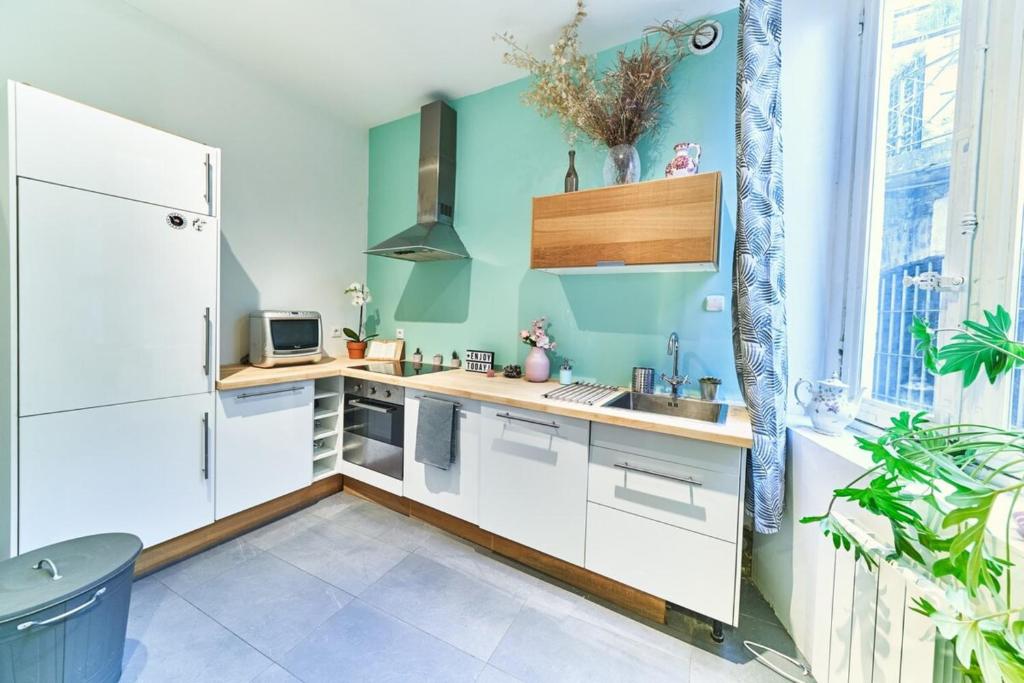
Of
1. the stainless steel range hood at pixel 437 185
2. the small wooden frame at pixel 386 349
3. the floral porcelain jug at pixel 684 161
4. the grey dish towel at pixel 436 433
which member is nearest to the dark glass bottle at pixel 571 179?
the floral porcelain jug at pixel 684 161

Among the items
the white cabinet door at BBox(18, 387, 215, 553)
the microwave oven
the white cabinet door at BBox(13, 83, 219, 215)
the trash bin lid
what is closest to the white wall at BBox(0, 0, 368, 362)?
the microwave oven

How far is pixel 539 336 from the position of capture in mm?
2330

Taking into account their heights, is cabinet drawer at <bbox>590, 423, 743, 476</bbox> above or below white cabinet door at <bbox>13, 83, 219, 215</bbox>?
below

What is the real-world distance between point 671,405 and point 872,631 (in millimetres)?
1040

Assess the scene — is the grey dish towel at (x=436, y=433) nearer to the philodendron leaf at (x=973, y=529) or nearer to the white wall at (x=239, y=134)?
the white wall at (x=239, y=134)

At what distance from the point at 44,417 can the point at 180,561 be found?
0.95 metres

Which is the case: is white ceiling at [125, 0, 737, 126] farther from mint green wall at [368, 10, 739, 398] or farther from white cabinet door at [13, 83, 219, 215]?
white cabinet door at [13, 83, 219, 215]

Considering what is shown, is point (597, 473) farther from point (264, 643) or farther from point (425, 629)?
point (264, 643)

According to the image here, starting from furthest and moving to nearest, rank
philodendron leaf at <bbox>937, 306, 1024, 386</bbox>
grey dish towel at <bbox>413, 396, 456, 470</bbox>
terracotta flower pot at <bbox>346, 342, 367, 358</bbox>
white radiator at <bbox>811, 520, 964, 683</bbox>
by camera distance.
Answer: terracotta flower pot at <bbox>346, 342, 367, 358</bbox> → grey dish towel at <bbox>413, 396, 456, 470</bbox> → white radiator at <bbox>811, 520, 964, 683</bbox> → philodendron leaf at <bbox>937, 306, 1024, 386</bbox>

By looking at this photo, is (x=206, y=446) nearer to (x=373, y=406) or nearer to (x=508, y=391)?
(x=373, y=406)

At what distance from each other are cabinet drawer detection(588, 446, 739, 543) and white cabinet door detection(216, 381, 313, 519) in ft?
5.98

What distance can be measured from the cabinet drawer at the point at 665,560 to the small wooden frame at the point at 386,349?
2.02 m

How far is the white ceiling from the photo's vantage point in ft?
6.27

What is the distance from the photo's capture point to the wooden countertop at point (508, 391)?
1434mm
